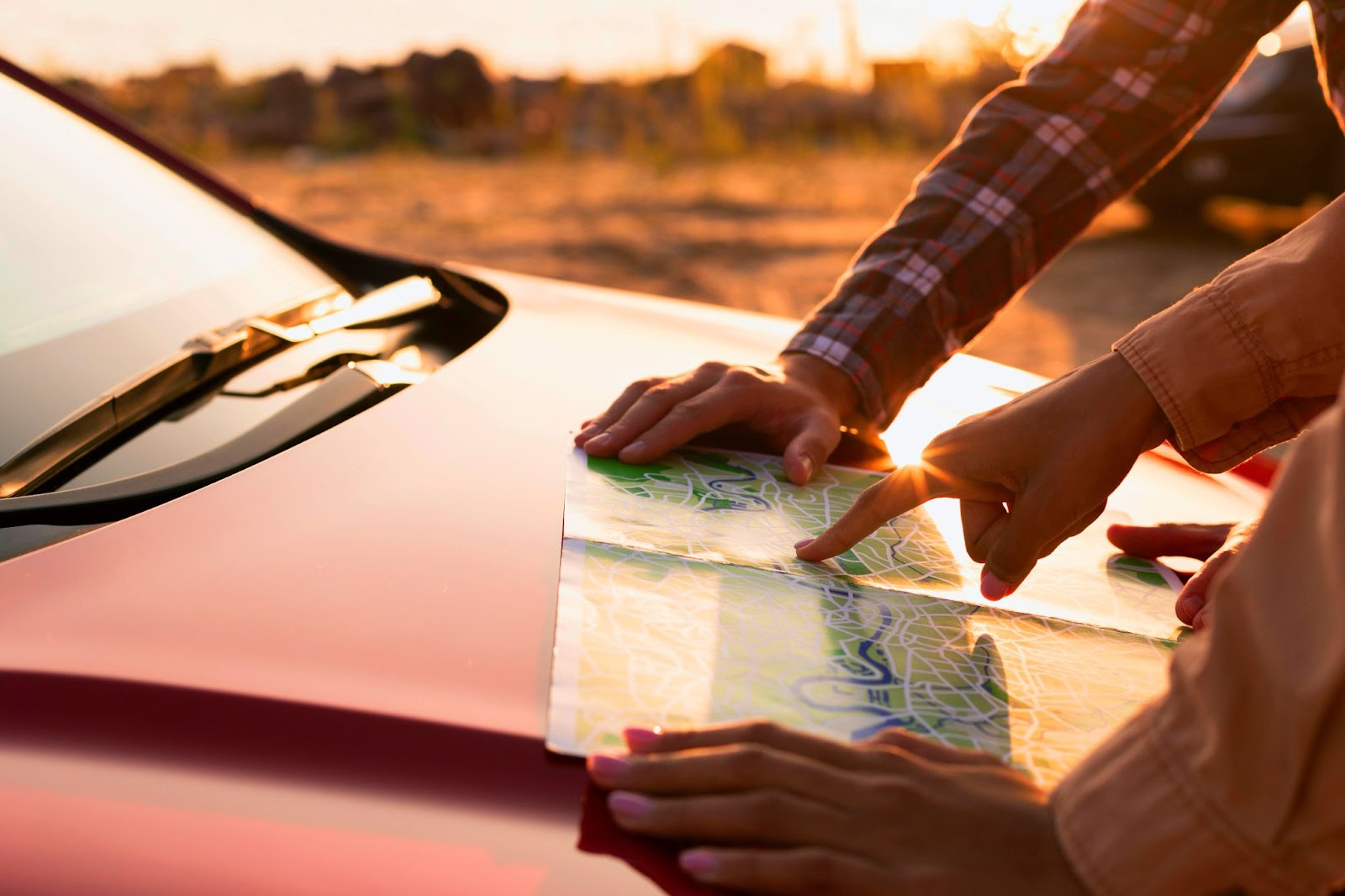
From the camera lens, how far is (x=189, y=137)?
10711 mm

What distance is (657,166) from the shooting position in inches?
400

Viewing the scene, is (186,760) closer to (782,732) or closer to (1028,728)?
(782,732)

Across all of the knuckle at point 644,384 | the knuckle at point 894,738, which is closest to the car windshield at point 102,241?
the knuckle at point 644,384

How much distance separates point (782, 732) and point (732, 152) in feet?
33.5

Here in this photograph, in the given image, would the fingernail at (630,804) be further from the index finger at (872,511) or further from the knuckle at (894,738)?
the index finger at (872,511)

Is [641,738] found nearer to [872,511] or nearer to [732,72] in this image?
[872,511]

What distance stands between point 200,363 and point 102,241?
307mm

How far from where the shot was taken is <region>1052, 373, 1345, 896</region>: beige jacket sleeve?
716mm

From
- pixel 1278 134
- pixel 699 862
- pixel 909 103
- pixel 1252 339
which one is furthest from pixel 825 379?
pixel 909 103

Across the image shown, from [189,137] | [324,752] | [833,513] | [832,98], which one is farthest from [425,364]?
[832,98]

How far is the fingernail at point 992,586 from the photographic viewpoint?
1.21m

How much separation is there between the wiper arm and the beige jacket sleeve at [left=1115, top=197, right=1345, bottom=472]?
0.81 metres

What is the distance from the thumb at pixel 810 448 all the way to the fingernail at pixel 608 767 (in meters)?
0.67

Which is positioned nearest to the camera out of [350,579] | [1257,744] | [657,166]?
[1257,744]
